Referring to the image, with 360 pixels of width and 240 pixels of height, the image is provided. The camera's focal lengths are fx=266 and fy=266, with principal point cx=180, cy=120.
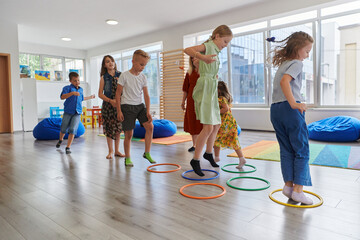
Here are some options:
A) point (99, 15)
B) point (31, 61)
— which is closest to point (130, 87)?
point (99, 15)

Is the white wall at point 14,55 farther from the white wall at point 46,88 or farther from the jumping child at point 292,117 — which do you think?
the jumping child at point 292,117

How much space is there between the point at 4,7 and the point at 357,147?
698 cm

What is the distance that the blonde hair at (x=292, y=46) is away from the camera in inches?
64.5

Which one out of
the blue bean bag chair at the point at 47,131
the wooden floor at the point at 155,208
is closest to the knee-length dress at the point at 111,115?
the wooden floor at the point at 155,208

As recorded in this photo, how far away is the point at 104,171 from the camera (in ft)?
8.47

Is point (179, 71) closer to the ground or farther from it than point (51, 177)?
farther from it

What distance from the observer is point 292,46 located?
5.47 ft

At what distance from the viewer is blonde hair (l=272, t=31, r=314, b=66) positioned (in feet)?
5.37

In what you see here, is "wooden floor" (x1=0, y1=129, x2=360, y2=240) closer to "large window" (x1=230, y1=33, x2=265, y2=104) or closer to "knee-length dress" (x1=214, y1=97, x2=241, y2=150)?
"knee-length dress" (x1=214, y1=97, x2=241, y2=150)

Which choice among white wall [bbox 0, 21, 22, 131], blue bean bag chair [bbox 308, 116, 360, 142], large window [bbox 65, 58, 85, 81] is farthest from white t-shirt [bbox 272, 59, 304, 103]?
large window [bbox 65, 58, 85, 81]

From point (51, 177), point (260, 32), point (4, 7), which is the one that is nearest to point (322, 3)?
point (260, 32)

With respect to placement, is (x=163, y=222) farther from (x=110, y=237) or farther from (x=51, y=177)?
(x=51, y=177)

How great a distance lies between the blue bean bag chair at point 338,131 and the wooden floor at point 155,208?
1.88 m

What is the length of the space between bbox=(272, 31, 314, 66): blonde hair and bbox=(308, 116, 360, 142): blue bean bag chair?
296 centimetres
